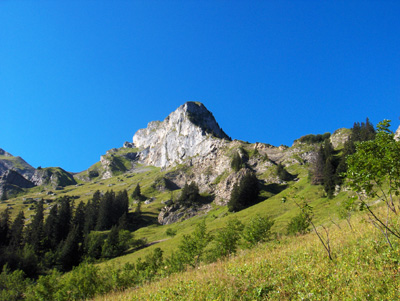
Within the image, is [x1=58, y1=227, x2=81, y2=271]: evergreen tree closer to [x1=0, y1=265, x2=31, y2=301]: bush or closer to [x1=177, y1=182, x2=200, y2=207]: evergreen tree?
[x1=0, y1=265, x2=31, y2=301]: bush

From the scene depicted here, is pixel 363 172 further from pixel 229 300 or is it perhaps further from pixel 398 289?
pixel 229 300

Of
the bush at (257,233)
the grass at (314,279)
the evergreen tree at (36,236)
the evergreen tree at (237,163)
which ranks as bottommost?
the bush at (257,233)

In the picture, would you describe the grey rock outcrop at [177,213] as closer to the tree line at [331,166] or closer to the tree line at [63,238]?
the tree line at [63,238]

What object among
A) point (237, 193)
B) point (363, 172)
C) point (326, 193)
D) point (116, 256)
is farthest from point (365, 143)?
point (237, 193)

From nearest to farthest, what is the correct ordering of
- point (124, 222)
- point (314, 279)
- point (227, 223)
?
point (314, 279), point (227, 223), point (124, 222)

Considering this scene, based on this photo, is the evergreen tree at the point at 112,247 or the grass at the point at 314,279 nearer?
the grass at the point at 314,279

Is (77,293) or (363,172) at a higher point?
(363,172)

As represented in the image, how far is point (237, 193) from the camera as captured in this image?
99312mm

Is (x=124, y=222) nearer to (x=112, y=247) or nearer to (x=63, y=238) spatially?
(x=63, y=238)

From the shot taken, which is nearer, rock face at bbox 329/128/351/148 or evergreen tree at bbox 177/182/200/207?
evergreen tree at bbox 177/182/200/207

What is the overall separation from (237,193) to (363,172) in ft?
307

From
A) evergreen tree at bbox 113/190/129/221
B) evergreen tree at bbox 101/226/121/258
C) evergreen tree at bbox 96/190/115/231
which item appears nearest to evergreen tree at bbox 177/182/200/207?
evergreen tree at bbox 113/190/129/221

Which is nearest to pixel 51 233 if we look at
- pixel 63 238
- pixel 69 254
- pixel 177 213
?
pixel 63 238

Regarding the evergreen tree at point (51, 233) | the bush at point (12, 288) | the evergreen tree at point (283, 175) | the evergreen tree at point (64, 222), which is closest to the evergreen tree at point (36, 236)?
the evergreen tree at point (51, 233)
